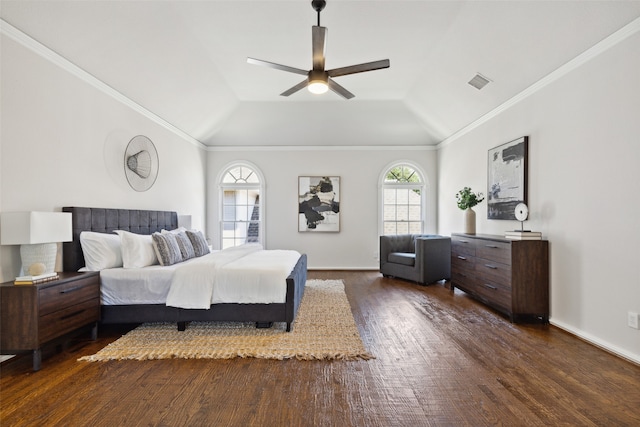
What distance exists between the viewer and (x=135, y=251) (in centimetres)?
341

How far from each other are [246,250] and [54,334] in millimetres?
2416

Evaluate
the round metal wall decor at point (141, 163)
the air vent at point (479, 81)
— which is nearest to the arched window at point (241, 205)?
the round metal wall decor at point (141, 163)

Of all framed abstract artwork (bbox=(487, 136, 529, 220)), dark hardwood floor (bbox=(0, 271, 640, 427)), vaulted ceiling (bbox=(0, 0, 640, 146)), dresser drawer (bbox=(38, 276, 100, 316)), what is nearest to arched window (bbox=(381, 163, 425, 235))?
vaulted ceiling (bbox=(0, 0, 640, 146))

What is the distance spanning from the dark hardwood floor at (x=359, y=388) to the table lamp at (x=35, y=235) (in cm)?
78

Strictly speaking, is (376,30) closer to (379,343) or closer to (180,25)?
(180,25)

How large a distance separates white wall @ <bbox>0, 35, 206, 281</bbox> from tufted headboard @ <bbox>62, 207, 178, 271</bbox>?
13 centimetres

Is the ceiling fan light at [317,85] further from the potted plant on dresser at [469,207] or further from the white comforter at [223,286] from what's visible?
the potted plant on dresser at [469,207]

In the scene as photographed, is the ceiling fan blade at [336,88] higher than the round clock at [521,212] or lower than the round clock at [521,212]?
higher

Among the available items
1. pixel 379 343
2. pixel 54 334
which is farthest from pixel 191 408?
pixel 379 343

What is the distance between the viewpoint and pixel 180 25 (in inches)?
141

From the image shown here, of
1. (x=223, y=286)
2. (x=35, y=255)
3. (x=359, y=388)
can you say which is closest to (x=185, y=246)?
(x=223, y=286)

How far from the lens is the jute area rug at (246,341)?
8.91 feet

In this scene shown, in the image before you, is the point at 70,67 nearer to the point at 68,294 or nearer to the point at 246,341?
the point at 68,294

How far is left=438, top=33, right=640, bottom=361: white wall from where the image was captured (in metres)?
2.66
